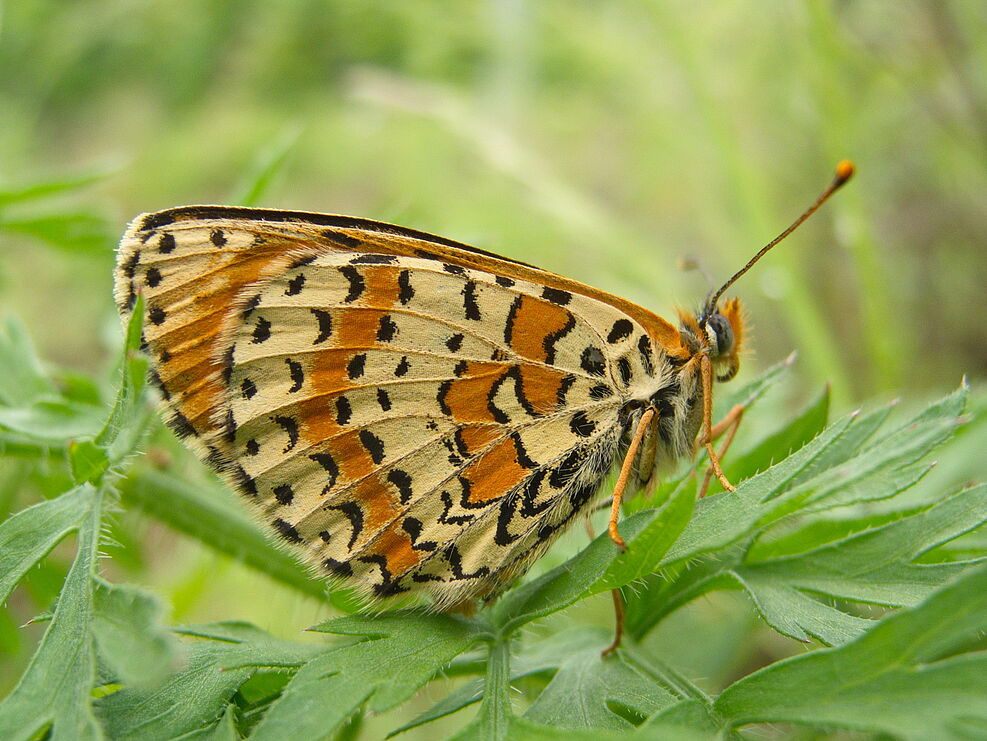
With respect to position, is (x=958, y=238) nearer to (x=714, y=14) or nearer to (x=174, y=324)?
(x=714, y=14)

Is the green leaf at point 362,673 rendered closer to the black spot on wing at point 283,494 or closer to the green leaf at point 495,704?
the green leaf at point 495,704

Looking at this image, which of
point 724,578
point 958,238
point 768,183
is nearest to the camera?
point 724,578

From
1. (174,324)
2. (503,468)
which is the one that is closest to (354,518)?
(503,468)

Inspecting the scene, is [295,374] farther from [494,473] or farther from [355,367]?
[494,473]

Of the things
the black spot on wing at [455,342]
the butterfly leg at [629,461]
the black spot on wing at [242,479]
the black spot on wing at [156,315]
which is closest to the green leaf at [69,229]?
the black spot on wing at [156,315]

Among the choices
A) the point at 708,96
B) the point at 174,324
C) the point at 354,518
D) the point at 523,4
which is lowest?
the point at 354,518

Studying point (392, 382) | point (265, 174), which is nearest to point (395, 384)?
point (392, 382)

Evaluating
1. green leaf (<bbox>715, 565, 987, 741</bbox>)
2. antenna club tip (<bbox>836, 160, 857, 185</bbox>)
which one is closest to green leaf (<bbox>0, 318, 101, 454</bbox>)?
green leaf (<bbox>715, 565, 987, 741</bbox>)
